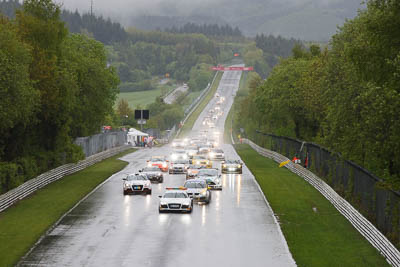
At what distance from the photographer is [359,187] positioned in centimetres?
3819

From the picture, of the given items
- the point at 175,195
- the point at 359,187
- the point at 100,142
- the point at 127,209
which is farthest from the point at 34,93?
the point at 100,142

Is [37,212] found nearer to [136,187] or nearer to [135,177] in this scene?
[136,187]

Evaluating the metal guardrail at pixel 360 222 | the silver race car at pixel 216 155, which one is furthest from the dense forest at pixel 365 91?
the silver race car at pixel 216 155

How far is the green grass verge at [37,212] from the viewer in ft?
92.7

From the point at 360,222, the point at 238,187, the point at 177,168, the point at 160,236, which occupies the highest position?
the point at 177,168

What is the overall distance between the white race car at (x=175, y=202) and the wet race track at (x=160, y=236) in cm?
48

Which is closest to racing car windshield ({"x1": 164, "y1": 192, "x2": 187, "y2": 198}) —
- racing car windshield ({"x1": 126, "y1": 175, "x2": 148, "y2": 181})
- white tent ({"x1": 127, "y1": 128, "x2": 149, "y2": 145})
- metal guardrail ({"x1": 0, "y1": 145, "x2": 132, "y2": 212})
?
metal guardrail ({"x1": 0, "y1": 145, "x2": 132, "y2": 212})

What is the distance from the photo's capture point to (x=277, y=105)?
87.6m

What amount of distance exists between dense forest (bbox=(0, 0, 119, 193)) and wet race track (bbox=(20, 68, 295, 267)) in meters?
7.24

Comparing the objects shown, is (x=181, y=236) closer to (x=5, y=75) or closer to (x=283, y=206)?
(x=283, y=206)

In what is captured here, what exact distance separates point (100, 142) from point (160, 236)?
61.5 metres

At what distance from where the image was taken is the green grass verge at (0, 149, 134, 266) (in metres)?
28.3

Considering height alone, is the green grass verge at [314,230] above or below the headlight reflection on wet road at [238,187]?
below

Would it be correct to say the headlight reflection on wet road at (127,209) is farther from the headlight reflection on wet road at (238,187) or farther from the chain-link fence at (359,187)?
the chain-link fence at (359,187)
